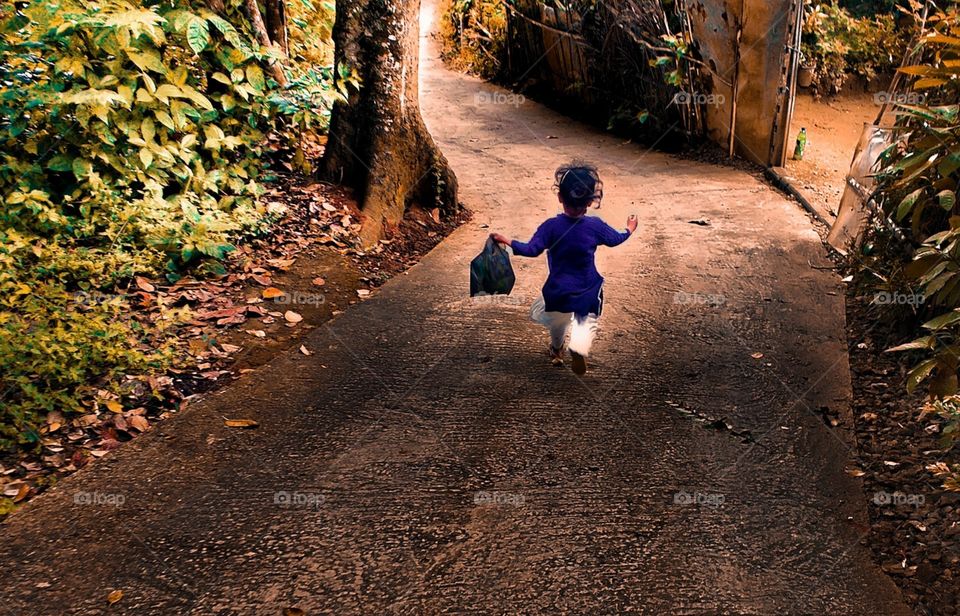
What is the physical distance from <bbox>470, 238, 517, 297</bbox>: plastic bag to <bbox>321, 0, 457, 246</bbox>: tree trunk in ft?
7.28

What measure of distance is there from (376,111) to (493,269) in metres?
2.91

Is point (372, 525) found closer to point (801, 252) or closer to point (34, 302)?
point (34, 302)

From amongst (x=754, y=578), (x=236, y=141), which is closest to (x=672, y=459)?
(x=754, y=578)

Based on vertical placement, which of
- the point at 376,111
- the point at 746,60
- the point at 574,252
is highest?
the point at 746,60

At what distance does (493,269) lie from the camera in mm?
4504

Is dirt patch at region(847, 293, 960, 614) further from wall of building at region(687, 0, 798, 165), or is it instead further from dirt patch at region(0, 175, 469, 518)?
wall of building at region(687, 0, 798, 165)

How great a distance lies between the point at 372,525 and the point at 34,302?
9.06ft

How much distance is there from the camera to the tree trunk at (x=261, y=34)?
6.77 metres

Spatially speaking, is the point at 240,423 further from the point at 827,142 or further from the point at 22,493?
the point at 827,142

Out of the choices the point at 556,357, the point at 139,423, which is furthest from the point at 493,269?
the point at 139,423

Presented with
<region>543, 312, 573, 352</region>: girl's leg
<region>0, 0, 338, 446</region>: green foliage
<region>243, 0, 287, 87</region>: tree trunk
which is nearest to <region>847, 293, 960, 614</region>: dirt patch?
<region>543, 312, 573, 352</region>: girl's leg

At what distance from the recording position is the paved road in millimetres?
2994

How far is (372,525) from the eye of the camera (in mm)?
3320

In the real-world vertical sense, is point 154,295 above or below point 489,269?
below
